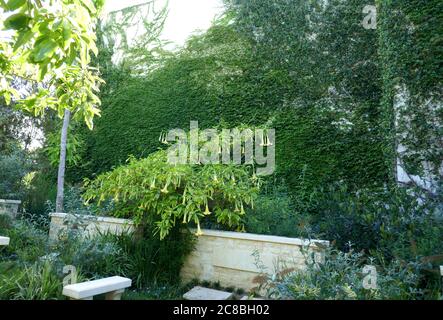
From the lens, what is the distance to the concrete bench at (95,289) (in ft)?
9.64

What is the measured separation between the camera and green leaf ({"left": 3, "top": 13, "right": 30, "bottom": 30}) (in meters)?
1.73

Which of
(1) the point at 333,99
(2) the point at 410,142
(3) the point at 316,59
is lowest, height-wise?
(2) the point at 410,142

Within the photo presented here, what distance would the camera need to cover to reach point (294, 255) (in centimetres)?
416

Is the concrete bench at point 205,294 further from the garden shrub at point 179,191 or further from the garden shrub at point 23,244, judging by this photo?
the garden shrub at point 23,244

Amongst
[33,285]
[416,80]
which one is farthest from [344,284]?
[416,80]

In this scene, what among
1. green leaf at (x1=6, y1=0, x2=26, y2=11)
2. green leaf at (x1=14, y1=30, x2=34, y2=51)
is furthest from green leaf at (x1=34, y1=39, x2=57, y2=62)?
green leaf at (x1=6, y1=0, x2=26, y2=11)

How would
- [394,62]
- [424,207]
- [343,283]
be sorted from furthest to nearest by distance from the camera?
[394,62], [424,207], [343,283]

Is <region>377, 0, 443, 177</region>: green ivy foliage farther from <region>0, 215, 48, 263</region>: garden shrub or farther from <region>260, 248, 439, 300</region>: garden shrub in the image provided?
<region>0, 215, 48, 263</region>: garden shrub

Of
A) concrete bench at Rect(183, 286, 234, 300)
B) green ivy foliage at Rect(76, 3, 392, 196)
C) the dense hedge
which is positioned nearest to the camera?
concrete bench at Rect(183, 286, 234, 300)

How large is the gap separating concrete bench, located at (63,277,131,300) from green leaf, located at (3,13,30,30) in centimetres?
203

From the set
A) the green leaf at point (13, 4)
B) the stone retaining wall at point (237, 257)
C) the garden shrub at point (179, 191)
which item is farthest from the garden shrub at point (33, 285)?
the green leaf at point (13, 4)
